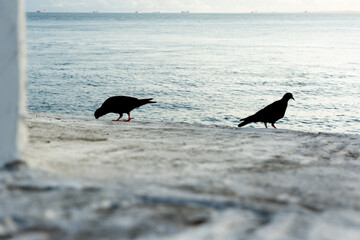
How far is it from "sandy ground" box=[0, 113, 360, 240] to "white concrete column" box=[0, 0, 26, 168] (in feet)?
1.02

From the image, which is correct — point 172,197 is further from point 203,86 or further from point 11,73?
point 203,86

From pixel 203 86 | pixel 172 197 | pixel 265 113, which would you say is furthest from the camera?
pixel 203 86

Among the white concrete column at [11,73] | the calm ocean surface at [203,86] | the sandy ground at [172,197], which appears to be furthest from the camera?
the calm ocean surface at [203,86]

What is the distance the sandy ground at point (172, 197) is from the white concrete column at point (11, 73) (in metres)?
0.31

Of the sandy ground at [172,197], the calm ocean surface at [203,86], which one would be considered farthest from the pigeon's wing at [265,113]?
the sandy ground at [172,197]

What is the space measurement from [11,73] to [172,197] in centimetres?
159

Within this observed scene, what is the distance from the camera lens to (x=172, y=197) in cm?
287

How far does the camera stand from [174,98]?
16.7m

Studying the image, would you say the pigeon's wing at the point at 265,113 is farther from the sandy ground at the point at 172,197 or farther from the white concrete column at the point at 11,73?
the white concrete column at the point at 11,73

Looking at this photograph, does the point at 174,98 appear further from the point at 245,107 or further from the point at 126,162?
the point at 126,162

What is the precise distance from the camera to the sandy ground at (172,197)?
2418mm

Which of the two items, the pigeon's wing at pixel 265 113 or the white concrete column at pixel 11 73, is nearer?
the white concrete column at pixel 11 73

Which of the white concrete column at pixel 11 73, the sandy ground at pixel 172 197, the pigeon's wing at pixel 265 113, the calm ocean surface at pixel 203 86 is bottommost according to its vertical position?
the calm ocean surface at pixel 203 86

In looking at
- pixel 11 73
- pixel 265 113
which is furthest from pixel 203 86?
pixel 11 73
